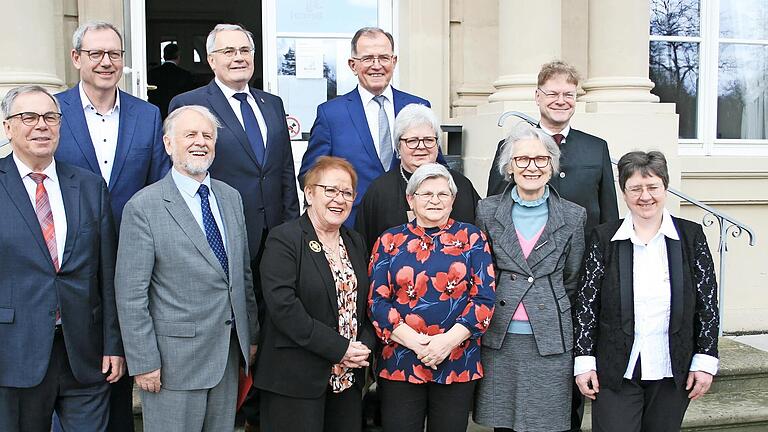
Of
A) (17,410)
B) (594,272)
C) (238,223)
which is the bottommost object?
(17,410)

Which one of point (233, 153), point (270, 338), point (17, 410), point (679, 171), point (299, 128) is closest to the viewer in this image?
point (17, 410)

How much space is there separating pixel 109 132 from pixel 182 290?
0.87 m

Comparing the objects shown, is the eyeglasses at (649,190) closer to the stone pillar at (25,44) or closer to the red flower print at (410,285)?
the red flower print at (410,285)

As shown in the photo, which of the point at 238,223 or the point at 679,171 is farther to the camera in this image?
→ the point at 679,171

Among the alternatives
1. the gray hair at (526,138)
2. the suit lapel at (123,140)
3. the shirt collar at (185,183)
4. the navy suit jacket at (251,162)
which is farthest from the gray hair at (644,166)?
the suit lapel at (123,140)

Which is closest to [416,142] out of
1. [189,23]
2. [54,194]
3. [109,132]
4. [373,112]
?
[373,112]

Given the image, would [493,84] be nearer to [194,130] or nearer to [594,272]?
[594,272]

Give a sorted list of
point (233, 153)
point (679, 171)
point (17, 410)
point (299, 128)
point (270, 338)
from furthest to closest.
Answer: point (299, 128) → point (679, 171) → point (233, 153) → point (270, 338) → point (17, 410)

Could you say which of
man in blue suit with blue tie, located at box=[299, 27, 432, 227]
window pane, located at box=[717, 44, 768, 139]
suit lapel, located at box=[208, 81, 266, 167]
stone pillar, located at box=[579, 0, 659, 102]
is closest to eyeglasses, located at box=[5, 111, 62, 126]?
suit lapel, located at box=[208, 81, 266, 167]

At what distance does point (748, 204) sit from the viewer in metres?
5.99

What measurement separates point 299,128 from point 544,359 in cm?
325

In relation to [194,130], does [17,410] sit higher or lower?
lower

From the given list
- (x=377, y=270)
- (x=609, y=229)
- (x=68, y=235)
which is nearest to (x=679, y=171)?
(x=609, y=229)

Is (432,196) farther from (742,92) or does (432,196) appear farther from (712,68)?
(742,92)
